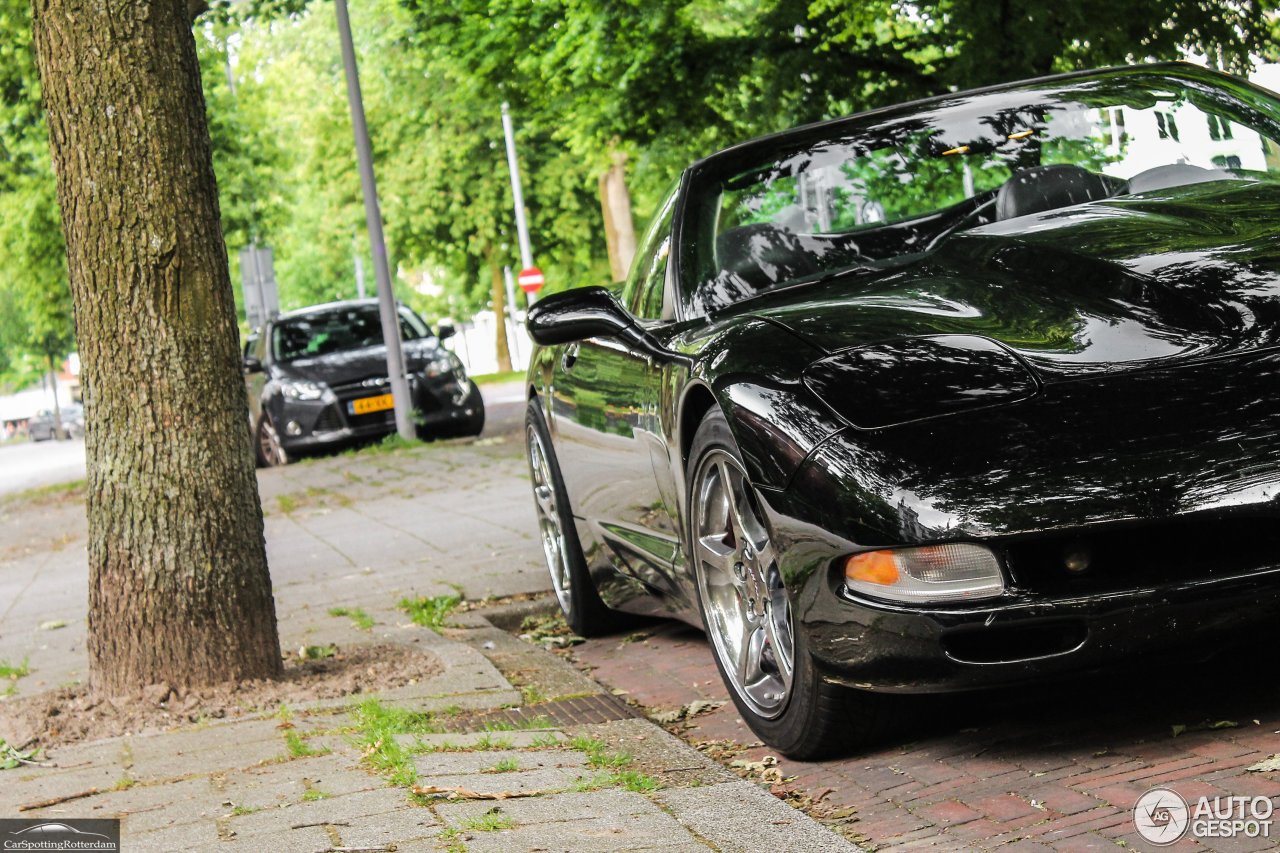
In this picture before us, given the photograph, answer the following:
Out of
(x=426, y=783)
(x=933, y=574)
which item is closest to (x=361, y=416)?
(x=426, y=783)

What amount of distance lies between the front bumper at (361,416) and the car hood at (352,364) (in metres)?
0.15

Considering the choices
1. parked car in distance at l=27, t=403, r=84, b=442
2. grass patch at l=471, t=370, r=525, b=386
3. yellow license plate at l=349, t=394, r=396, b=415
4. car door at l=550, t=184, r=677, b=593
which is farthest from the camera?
parked car in distance at l=27, t=403, r=84, b=442

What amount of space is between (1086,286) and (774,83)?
32.4ft

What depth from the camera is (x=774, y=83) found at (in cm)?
1341

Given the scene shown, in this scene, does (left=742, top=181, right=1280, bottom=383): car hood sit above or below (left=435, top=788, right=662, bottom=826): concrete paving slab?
above

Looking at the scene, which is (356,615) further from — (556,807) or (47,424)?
(47,424)

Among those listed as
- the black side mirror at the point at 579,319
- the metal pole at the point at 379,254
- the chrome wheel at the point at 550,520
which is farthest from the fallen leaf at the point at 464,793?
the metal pole at the point at 379,254

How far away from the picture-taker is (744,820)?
344 cm

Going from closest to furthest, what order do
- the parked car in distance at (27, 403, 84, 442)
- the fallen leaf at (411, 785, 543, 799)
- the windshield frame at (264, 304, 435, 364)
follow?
the fallen leaf at (411, 785, 543, 799) < the windshield frame at (264, 304, 435, 364) < the parked car in distance at (27, 403, 84, 442)

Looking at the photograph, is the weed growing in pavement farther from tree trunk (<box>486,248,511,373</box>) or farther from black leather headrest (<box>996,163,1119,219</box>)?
tree trunk (<box>486,248,511,373</box>)

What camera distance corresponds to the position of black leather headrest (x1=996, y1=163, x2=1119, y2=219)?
4762 millimetres

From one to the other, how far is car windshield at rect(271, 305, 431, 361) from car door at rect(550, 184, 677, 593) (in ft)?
40.5

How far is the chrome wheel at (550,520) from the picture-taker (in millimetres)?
6148

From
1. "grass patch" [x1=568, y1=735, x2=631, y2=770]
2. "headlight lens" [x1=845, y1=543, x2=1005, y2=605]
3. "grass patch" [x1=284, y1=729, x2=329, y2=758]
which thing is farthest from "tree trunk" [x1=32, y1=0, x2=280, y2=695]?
"headlight lens" [x1=845, y1=543, x2=1005, y2=605]
